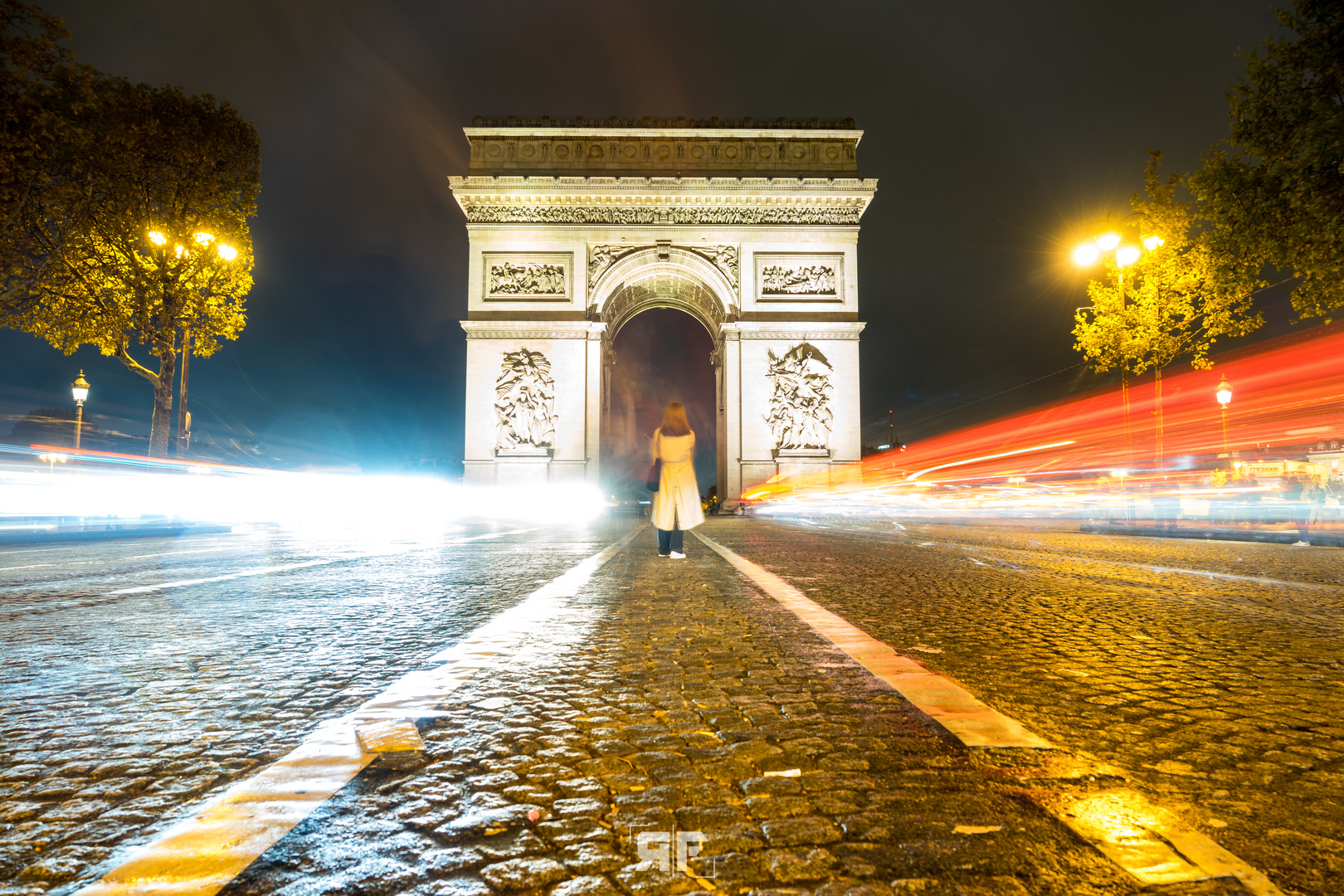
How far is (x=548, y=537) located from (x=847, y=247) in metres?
22.4

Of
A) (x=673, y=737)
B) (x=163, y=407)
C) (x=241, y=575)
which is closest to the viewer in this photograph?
(x=673, y=737)

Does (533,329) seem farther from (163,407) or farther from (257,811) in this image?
(257,811)

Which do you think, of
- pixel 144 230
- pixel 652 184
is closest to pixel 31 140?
pixel 144 230

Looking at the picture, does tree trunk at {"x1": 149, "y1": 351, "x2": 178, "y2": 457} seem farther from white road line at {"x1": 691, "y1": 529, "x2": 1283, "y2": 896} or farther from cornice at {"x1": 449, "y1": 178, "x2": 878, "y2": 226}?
white road line at {"x1": 691, "y1": 529, "x2": 1283, "y2": 896}

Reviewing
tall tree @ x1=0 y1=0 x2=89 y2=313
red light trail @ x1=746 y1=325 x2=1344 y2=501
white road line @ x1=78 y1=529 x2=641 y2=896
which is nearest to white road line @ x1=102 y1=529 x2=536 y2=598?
white road line @ x1=78 y1=529 x2=641 y2=896

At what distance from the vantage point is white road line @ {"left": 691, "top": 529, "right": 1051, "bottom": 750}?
1.80 meters

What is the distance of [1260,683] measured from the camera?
2436mm

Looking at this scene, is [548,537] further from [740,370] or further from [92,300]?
[740,370]

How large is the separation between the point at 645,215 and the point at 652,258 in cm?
169

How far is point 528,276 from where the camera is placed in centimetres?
2995

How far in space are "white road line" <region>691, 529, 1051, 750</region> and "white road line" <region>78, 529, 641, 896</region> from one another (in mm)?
1340

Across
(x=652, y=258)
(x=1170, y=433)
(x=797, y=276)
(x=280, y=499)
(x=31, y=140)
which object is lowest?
(x=280, y=499)

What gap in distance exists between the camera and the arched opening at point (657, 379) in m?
51.9

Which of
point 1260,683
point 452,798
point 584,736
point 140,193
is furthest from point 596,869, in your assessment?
point 140,193
